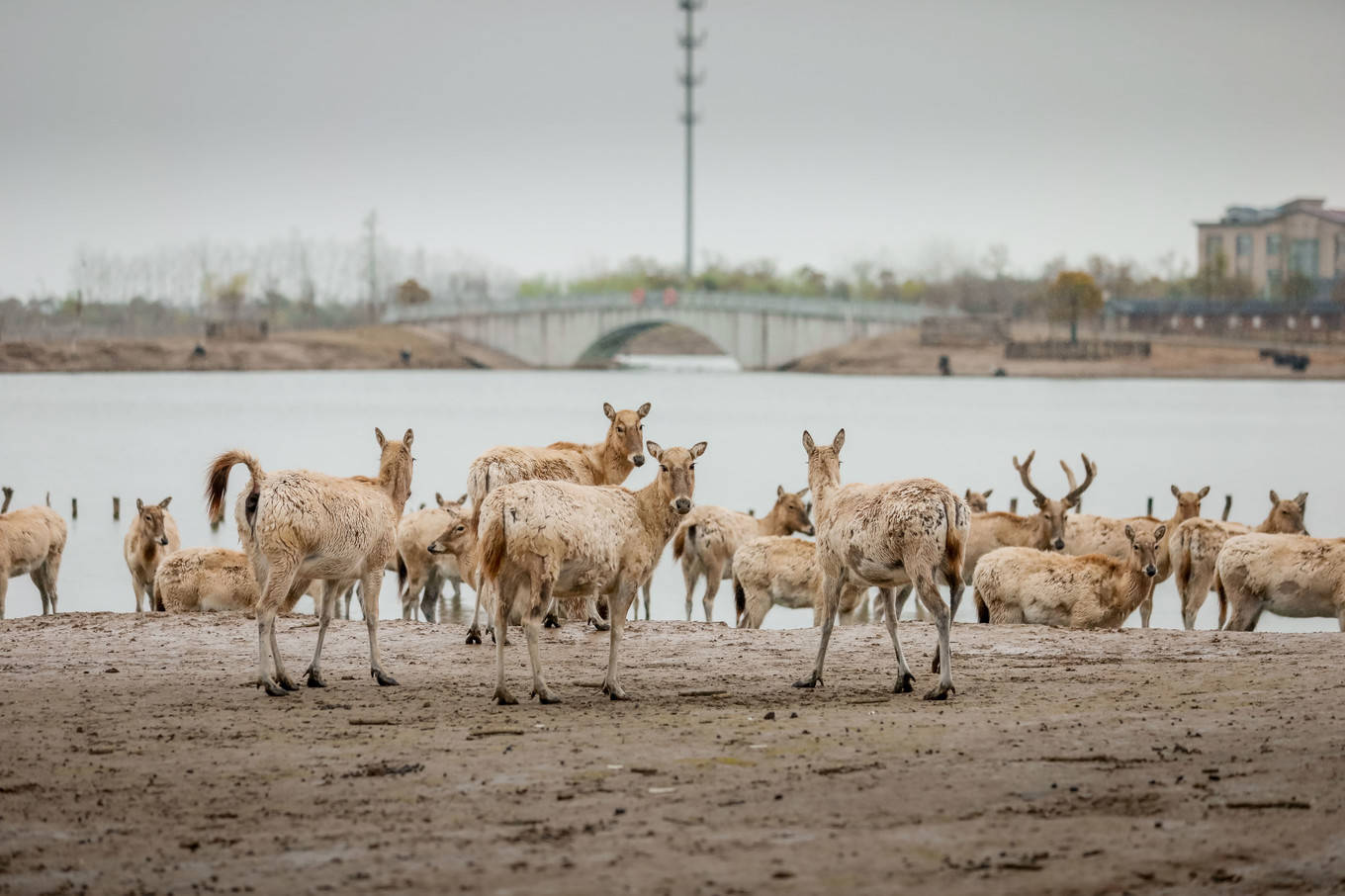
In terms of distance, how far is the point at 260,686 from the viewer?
1268 centimetres

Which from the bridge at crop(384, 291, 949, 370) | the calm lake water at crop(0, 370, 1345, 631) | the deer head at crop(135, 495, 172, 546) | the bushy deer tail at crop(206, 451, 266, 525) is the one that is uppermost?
the bridge at crop(384, 291, 949, 370)

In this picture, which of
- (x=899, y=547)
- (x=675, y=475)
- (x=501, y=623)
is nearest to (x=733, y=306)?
(x=675, y=475)

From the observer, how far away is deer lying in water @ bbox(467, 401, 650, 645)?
16.1 meters

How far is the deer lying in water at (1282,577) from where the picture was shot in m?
16.8

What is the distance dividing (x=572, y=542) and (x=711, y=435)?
65683 millimetres

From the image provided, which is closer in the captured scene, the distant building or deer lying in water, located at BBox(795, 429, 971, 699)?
deer lying in water, located at BBox(795, 429, 971, 699)

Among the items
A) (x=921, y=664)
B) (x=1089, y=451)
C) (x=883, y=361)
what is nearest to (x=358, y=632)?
(x=921, y=664)

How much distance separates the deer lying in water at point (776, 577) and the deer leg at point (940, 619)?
687 centimetres

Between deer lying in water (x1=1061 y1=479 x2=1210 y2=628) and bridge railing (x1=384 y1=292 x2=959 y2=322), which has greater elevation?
bridge railing (x1=384 y1=292 x2=959 y2=322)

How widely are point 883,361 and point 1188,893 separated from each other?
117536 mm

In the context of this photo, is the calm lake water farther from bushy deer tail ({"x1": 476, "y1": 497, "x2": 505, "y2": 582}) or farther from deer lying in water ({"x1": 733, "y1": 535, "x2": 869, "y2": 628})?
bushy deer tail ({"x1": 476, "y1": 497, "x2": 505, "y2": 582})

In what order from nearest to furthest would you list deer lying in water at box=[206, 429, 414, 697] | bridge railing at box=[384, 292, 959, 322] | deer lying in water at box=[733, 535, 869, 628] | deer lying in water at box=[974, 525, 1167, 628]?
1. deer lying in water at box=[206, 429, 414, 697]
2. deer lying in water at box=[974, 525, 1167, 628]
3. deer lying in water at box=[733, 535, 869, 628]
4. bridge railing at box=[384, 292, 959, 322]

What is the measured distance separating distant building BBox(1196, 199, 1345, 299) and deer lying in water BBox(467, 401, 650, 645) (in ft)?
488

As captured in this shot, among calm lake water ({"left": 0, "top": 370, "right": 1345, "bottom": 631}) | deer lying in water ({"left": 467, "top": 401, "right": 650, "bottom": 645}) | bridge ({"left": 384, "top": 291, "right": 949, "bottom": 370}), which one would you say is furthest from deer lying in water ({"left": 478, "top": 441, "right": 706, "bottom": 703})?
bridge ({"left": 384, "top": 291, "right": 949, "bottom": 370})
